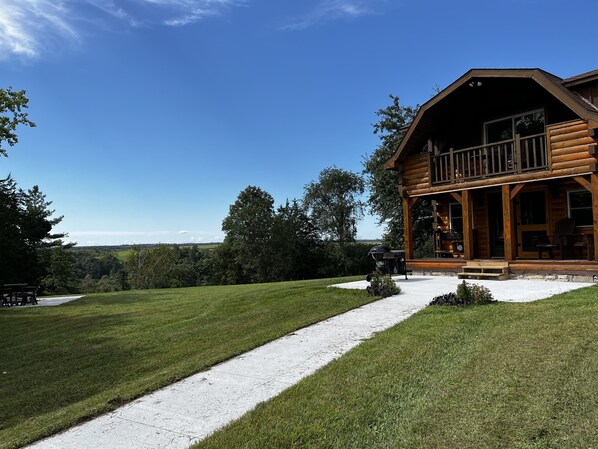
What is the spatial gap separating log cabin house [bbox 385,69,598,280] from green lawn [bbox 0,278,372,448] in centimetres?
570

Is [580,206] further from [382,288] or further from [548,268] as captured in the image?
[382,288]

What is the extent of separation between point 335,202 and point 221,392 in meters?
39.6

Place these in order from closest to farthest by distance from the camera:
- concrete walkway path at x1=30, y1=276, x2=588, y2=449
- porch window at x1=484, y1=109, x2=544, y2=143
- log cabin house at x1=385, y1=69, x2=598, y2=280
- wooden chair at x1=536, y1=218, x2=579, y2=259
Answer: concrete walkway path at x1=30, y1=276, x2=588, y2=449 < log cabin house at x1=385, y1=69, x2=598, y2=280 < wooden chair at x1=536, y1=218, x2=579, y2=259 < porch window at x1=484, y1=109, x2=544, y2=143

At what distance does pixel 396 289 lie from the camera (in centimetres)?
912

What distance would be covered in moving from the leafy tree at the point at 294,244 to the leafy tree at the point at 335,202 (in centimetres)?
122

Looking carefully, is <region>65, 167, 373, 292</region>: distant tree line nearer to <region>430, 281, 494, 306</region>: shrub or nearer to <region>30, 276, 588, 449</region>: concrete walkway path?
<region>430, 281, 494, 306</region>: shrub

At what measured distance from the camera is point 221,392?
414cm

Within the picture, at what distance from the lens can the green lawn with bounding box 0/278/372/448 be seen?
433cm

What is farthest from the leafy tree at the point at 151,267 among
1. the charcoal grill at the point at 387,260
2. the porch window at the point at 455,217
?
the charcoal grill at the point at 387,260


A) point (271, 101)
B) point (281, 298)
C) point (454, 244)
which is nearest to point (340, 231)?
point (271, 101)

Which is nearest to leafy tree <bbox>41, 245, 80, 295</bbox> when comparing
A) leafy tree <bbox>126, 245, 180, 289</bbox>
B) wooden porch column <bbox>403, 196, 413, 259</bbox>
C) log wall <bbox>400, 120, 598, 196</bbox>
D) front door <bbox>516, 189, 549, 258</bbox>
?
leafy tree <bbox>126, 245, 180, 289</bbox>

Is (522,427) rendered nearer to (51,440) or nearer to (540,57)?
(51,440)

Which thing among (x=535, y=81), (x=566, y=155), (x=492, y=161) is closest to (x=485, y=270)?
(x=492, y=161)

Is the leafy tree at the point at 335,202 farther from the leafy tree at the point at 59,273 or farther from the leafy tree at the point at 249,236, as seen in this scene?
the leafy tree at the point at 59,273
